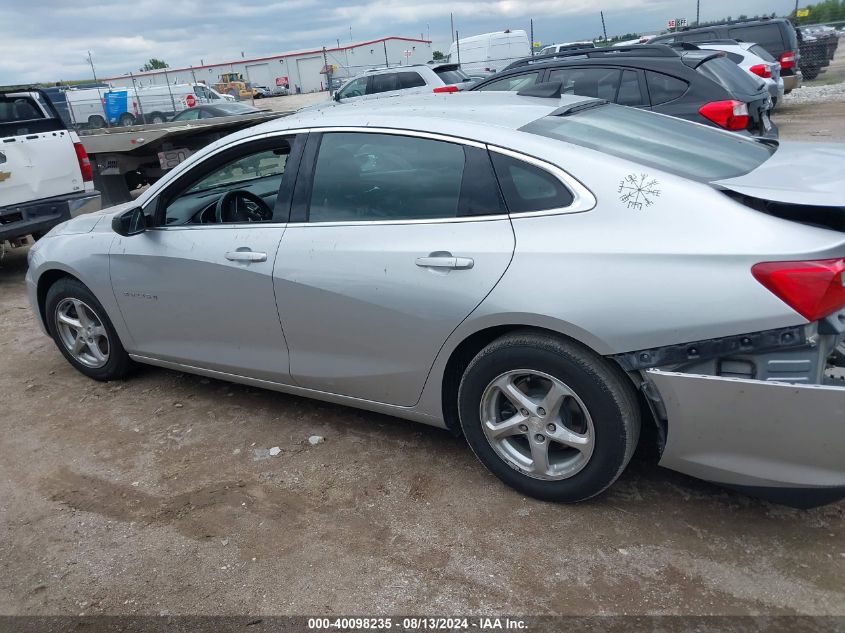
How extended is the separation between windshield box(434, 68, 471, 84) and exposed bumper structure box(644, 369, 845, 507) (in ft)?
47.7

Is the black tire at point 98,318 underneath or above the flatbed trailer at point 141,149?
underneath

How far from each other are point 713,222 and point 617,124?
1.08m

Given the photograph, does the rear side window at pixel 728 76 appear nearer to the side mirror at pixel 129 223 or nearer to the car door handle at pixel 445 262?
the car door handle at pixel 445 262

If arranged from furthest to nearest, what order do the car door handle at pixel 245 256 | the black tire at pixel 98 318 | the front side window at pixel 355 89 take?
the front side window at pixel 355 89 → the black tire at pixel 98 318 → the car door handle at pixel 245 256

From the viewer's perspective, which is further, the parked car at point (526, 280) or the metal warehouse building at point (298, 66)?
the metal warehouse building at point (298, 66)

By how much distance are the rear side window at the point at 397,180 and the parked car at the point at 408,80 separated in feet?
39.9

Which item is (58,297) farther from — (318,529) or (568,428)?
(568,428)

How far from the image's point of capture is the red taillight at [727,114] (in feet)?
23.0

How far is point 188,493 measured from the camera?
3307 millimetres

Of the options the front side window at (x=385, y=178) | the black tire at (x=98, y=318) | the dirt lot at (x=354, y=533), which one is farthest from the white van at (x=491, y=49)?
the dirt lot at (x=354, y=533)

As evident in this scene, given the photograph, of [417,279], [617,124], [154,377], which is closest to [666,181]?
[617,124]

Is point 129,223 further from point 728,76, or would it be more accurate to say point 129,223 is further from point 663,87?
point 728,76

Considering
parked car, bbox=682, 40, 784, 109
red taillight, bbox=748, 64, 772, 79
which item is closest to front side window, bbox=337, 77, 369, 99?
parked car, bbox=682, 40, 784, 109

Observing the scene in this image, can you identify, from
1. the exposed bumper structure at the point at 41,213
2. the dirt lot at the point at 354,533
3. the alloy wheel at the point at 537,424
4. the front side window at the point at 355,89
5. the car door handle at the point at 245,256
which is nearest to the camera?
the dirt lot at the point at 354,533
